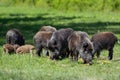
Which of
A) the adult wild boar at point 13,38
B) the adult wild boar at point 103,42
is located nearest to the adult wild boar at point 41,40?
the adult wild boar at point 103,42

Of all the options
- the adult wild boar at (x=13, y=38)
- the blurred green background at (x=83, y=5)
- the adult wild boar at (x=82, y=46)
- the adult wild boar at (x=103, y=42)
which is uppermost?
the adult wild boar at (x=82, y=46)

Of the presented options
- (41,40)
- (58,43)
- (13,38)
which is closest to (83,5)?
(13,38)

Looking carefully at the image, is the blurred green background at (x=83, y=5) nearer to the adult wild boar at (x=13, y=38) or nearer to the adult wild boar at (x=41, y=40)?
the adult wild boar at (x=13, y=38)

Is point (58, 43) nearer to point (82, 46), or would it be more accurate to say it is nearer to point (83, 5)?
point (82, 46)

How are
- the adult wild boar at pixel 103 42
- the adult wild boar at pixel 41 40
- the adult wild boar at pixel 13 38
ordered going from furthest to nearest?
the adult wild boar at pixel 13 38
the adult wild boar at pixel 103 42
the adult wild boar at pixel 41 40

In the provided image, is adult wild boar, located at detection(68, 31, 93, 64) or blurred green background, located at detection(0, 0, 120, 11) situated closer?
adult wild boar, located at detection(68, 31, 93, 64)

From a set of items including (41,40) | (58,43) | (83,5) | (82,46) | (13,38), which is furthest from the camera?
(83,5)

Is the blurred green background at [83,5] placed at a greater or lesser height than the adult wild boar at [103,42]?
lesser

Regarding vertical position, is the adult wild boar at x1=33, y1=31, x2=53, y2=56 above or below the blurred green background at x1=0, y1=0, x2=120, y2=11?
above

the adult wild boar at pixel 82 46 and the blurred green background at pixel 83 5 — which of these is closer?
the adult wild boar at pixel 82 46

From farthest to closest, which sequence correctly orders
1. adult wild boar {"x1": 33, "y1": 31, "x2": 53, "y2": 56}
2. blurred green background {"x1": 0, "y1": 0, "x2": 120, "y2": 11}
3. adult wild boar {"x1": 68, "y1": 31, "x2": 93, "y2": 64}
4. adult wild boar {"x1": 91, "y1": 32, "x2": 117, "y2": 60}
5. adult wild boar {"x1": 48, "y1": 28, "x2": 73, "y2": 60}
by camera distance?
1. blurred green background {"x1": 0, "y1": 0, "x2": 120, "y2": 11}
2. adult wild boar {"x1": 91, "y1": 32, "x2": 117, "y2": 60}
3. adult wild boar {"x1": 33, "y1": 31, "x2": 53, "y2": 56}
4. adult wild boar {"x1": 48, "y1": 28, "x2": 73, "y2": 60}
5. adult wild boar {"x1": 68, "y1": 31, "x2": 93, "y2": 64}

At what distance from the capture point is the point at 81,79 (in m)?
11.0

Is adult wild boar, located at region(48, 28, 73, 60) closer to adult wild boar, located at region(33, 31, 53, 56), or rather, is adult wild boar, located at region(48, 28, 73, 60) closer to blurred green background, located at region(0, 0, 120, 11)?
adult wild boar, located at region(33, 31, 53, 56)

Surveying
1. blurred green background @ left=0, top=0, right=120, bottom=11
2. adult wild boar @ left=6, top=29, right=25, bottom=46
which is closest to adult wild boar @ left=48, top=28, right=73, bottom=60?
adult wild boar @ left=6, top=29, right=25, bottom=46
